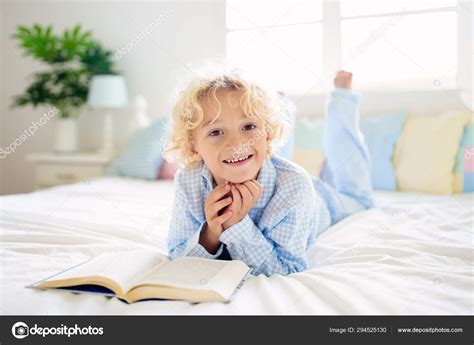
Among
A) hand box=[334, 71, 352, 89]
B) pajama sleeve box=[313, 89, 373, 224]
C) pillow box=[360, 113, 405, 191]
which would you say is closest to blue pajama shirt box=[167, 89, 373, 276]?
pajama sleeve box=[313, 89, 373, 224]

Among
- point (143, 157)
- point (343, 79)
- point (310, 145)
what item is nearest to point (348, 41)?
point (310, 145)

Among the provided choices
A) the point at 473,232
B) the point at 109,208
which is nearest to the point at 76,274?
the point at 109,208

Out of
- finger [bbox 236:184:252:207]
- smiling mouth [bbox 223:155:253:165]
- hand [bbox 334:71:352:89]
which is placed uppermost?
hand [bbox 334:71:352:89]

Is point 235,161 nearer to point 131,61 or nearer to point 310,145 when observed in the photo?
point 310,145

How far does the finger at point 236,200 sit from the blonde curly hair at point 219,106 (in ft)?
0.52

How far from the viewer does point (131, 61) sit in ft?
9.36

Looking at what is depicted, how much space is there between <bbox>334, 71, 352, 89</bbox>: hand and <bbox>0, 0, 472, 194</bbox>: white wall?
0.68m

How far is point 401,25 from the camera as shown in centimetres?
198

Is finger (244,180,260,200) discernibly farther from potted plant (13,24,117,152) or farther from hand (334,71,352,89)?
potted plant (13,24,117,152)

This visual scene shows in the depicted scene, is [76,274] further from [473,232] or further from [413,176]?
[413,176]

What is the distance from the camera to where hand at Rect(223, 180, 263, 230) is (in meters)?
0.88

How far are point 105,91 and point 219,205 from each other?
193 centimetres

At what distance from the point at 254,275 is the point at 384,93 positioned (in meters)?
1.55

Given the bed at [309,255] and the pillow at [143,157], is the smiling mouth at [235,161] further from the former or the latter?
the pillow at [143,157]
